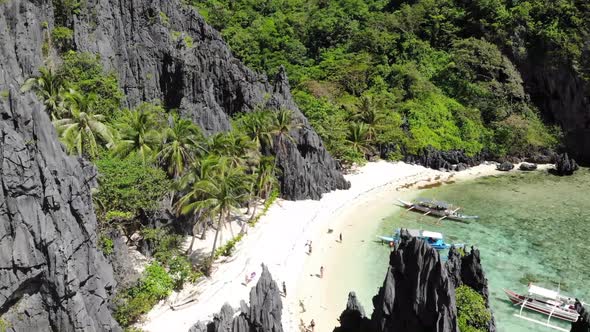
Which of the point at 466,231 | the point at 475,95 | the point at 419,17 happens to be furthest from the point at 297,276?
the point at 419,17

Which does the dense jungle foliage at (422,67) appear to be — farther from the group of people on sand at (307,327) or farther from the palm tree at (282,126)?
the group of people on sand at (307,327)

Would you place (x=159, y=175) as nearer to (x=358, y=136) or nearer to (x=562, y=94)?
(x=358, y=136)

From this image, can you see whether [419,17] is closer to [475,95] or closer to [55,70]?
[475,95]

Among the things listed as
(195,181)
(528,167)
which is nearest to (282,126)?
(195,181)

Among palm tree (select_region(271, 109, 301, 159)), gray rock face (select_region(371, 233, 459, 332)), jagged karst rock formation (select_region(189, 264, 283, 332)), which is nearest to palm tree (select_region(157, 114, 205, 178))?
palm tree (select_region(271, 109, 301, 159))

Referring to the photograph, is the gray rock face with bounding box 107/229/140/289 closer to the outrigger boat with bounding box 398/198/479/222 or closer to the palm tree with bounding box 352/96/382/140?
the outrigger boat with bounding box 398/198/479/222

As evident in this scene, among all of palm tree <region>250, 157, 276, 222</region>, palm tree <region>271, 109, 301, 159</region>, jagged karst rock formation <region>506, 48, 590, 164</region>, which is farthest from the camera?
jagged karst rock formation <region>506, 48, 590, 164</region>

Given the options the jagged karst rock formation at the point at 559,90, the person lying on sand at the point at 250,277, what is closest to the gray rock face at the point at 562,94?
the jagged karst rock formation at the point at 559,90
